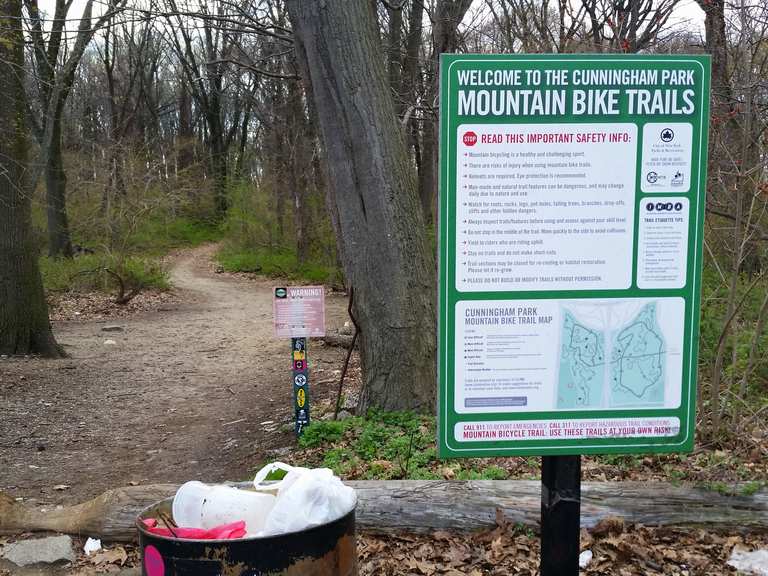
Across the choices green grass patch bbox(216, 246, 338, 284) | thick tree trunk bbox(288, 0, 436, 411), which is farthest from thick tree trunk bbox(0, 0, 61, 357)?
green grass patch bbox(216, 246, 338, 284)

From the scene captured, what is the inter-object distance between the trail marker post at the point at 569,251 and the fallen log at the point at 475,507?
148 cm

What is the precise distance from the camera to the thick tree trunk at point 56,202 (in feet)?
66.7

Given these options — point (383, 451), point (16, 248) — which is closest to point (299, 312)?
point (383, 451)

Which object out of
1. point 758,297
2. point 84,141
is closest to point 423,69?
point 758,297

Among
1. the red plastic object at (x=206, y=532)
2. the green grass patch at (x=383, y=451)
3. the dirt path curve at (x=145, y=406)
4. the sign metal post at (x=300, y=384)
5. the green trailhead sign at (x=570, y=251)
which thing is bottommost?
the dirt path curve at (x=145, y=406)

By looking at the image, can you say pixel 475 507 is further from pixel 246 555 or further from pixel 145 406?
pixel 145 406

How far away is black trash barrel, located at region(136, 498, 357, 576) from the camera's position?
7.53 ft

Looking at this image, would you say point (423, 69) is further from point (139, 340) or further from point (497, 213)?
point (497, 213)

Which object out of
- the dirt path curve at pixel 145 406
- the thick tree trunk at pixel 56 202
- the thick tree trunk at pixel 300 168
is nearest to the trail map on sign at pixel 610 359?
the dirt path curve at pixel 145 406

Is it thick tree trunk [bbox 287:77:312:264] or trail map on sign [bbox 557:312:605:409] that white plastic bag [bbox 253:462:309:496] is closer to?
trail map on sign [bbox 557:312:605:409]

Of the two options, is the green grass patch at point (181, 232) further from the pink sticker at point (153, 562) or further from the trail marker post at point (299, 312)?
the pink sticker at point (153, 562)

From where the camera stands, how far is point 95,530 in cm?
422

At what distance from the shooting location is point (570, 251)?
2492mm

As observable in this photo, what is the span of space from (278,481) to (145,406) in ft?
21.4
